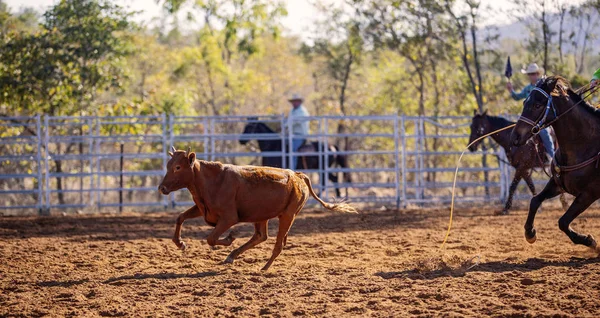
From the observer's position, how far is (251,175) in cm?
780

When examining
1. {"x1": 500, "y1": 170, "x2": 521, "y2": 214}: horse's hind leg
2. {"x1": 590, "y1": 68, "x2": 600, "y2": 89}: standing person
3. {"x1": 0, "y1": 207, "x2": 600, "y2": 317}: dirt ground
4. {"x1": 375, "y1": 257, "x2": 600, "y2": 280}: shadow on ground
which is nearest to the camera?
{"x1": 0, "y1": 207, "x2": 600, "y2": 317}: dirt ground

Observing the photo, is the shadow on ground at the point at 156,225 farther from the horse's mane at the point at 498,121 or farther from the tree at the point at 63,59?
the tree at the point at 63,59

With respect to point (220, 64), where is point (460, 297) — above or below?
below

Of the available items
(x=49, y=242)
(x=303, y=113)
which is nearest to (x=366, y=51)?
(x=303, y=113)

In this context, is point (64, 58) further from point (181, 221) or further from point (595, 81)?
point (595, 81)

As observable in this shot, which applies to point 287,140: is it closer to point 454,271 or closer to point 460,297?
point 454,271

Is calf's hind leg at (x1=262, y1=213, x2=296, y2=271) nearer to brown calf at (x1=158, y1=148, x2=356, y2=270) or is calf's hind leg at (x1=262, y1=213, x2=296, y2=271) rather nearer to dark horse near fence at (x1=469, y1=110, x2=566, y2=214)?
brown calf at (x1=158, y1=148, x2=356, y2=270)

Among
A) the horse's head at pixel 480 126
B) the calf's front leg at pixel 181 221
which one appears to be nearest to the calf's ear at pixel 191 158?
the calf's front leg at pixel 181 221

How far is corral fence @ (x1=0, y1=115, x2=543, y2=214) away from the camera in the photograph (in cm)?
1477

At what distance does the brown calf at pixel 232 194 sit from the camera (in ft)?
24.8

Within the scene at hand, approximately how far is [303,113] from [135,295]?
10.4 meters

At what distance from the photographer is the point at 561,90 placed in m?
7.53

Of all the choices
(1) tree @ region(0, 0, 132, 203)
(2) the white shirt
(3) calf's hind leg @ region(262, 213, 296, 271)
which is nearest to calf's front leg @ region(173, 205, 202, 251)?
(3) calf's hind leg @ region(262, 213, 296, 271)

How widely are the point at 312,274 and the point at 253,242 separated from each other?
0.95 meters
